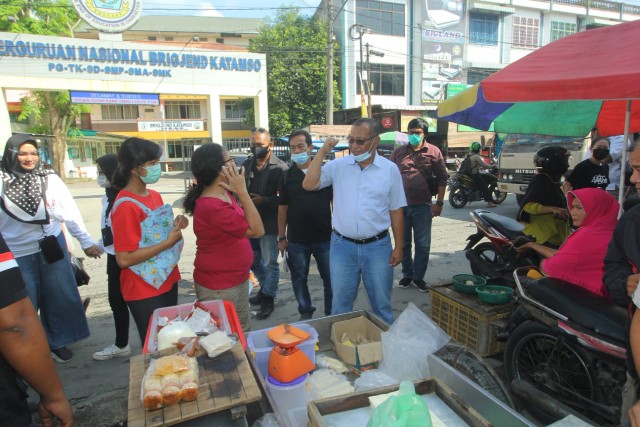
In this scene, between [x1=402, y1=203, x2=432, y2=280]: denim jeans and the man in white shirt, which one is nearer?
the man in white shirt

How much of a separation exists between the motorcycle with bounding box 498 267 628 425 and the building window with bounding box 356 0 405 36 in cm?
2752

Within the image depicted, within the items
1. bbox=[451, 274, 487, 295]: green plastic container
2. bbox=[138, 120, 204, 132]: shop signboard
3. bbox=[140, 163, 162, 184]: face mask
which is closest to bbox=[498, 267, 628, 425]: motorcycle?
bbox=[451, 274, 487, 295]: green plastic container

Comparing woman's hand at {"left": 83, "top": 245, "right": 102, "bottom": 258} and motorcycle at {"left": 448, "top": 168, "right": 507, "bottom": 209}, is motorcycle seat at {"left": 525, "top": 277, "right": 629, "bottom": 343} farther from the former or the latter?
motorcycle at {"left": 448, "top": 168, "right": 507, "bottom": 209}

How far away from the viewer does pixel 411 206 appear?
4660 millimetres

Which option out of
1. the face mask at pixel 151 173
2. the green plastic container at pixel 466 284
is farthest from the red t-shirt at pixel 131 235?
the green plastic container at pixel 466 284

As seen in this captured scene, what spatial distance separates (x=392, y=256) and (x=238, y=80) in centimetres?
1713

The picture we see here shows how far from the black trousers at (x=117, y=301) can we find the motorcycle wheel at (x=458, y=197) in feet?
29.8

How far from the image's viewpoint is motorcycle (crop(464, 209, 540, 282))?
3875mm

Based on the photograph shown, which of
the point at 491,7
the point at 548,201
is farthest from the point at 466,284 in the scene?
the point at 491,7

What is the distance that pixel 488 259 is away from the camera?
448cm

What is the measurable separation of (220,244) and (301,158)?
1.39 m

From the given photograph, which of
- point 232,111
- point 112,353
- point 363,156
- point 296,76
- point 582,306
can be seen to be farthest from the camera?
point 232,111

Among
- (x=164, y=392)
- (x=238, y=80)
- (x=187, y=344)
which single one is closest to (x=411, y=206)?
(x=187, y=344)

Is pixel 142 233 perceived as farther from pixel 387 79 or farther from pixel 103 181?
pixel 387 79
